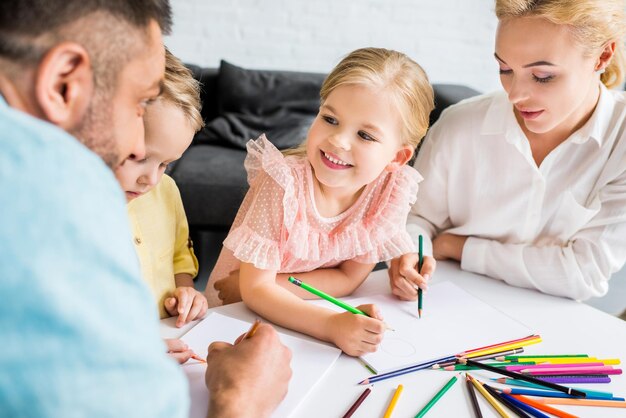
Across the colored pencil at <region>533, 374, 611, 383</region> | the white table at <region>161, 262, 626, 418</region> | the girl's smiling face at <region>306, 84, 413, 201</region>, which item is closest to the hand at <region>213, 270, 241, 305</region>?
the white table at <region>161, 262, 626, 418</region>

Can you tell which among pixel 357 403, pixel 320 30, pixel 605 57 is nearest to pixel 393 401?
pixel 357 403

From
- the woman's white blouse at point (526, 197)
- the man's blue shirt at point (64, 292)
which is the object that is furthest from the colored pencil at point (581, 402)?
the man's blue shirt at point (64, 292)

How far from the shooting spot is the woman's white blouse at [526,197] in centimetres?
116

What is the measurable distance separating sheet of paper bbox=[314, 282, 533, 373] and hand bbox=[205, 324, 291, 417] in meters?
0.16

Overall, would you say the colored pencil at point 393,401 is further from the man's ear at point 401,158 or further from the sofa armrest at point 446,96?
the sofa armrest at point 446,96

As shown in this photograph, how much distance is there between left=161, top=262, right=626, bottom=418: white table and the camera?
0.73 meters

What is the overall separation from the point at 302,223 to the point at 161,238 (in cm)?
29

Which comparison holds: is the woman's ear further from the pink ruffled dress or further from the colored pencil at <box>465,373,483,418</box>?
Answer: the colored pencil at <box>465,373,483,418</box>

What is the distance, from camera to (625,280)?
6.20 feet

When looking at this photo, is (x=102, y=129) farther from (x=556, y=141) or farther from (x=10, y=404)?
(x=556, y=141)

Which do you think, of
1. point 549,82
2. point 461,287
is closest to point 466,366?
point 461,287

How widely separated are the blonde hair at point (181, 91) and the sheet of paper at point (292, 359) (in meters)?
0.35

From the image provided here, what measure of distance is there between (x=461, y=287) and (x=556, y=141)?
44 centimetres

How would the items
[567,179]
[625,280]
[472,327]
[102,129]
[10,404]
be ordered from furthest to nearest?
1. [625,280]
2. [567,179]
3. [472,327]
4. [102,129]
5. [10,404]
